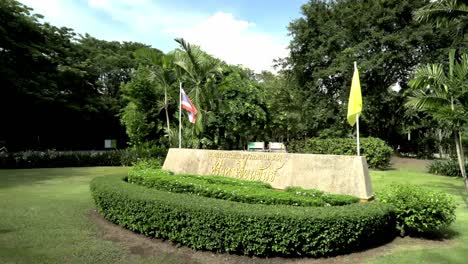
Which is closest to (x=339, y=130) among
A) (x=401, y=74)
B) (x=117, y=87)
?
(x=401, y=74)

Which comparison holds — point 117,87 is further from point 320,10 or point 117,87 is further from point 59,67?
point 320,10

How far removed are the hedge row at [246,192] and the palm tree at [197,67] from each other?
6.75 meters

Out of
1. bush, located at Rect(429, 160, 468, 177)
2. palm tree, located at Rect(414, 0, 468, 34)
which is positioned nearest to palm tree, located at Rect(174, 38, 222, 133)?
palm tree, located at Rect(414, 0, 468, 34)

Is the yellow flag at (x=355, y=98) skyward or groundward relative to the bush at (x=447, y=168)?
skyward

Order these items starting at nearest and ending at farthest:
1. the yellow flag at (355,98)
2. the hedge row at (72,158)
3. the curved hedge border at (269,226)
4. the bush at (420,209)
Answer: the curved hedge border at (269,226)
the bush at (420,209)
the yellow flag at (355,98)
the hedge row at (72,158)

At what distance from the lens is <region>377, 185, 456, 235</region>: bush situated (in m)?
5.22

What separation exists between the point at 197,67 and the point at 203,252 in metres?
10.4

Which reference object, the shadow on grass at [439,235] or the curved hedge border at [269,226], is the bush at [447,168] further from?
the curved hedge border at [269,226]

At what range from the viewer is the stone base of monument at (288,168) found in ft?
20.5

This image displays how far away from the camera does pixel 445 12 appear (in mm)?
10180

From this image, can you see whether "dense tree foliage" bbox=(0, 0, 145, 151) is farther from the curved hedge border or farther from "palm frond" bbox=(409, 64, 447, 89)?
"palm frond" bbox=(409, 64, 447, 89)

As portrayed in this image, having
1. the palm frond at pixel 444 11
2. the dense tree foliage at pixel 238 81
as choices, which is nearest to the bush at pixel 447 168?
the dense tree foliage at pixel 238 81

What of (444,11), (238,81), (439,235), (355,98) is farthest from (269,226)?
(238,81)

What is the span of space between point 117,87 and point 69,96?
26.7 feet
